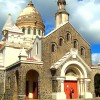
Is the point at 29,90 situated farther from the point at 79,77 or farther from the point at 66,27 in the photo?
the point at 66,27

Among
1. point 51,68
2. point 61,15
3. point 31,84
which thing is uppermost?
point 61,15

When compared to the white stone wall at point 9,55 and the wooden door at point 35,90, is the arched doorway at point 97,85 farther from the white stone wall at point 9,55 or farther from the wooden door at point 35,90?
the white stone wall at point 9,55

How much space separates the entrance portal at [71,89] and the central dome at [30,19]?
19539 millimetres

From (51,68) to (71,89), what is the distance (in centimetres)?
438

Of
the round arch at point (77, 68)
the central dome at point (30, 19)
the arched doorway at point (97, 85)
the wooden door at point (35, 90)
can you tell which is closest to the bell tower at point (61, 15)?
the central dome at point (30, 19)

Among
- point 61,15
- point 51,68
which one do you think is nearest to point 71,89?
point 51,68

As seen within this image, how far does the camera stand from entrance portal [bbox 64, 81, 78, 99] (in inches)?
1438

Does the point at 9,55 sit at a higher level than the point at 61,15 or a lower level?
lower

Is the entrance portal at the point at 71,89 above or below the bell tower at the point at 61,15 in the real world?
below

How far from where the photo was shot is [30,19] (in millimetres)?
53594

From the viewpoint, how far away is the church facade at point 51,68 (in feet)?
114

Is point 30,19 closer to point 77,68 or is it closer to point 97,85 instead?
point 97,85

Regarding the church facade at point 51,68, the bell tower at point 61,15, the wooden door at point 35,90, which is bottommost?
the wooden door at point 35,90

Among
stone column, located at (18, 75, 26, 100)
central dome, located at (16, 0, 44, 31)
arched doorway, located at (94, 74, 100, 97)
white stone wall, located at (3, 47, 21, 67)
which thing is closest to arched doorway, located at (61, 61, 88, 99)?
stone column, located at (18, 75, 26, 100)
